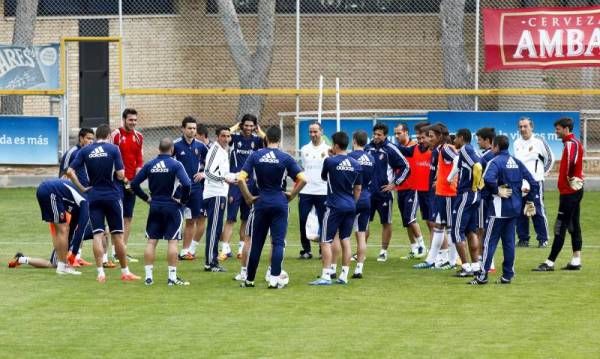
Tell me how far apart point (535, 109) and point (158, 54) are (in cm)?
819

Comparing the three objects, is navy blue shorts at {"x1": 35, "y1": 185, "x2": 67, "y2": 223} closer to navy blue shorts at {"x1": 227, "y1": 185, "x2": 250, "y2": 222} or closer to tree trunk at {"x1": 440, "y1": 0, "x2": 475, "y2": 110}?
navy blue shorts at {"x1": 227, "y1": 185, "x2": 250, "y2": 222}

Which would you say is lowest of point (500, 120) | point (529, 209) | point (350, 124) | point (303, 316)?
point (303, 316)

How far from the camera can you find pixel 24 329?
41.0 feet

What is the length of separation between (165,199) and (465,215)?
3.60m

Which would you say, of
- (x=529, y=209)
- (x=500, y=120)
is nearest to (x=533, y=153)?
(x=529, y=209)

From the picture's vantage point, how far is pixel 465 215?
52.0ft

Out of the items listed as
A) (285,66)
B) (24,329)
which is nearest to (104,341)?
(24,329)

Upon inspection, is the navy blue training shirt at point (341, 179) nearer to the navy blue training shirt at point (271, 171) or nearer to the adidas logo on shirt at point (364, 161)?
the adidas logo on shirt at point (364, 161)

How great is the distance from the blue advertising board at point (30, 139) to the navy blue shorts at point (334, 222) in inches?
485

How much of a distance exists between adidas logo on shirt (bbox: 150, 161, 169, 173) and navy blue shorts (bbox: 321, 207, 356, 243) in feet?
6.42

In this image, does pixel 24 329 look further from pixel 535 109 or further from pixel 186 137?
pixel 535 109

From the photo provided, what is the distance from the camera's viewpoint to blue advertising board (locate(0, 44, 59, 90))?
26.2 metres

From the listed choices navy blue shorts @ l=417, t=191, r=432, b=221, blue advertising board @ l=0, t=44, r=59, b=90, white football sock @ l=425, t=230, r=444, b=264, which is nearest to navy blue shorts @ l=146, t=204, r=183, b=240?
white football sock @ l=425, t=230, r=444, b=264

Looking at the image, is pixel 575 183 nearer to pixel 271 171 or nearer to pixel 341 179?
pixel 341 179
